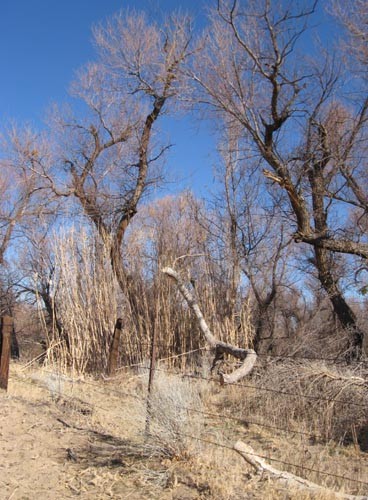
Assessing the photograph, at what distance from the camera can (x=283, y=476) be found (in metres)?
4.52

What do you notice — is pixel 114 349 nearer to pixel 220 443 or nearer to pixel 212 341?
pixel 212 341

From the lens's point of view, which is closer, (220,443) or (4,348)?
(220,443)

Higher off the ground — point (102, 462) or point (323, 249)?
point (323, 249)

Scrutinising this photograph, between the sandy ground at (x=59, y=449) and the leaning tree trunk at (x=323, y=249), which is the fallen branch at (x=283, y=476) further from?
the leaning tree trunk at (x=323, y=249)

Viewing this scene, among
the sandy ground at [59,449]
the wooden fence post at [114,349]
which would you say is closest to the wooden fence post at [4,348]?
the sandy ground at [59,449]

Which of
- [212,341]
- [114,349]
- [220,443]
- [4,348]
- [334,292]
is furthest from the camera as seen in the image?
[334,292]

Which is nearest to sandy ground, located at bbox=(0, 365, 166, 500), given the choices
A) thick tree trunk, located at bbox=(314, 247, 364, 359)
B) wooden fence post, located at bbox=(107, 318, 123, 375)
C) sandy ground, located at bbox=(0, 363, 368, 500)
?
sandy ground, located at bbox=(0, 363, 368, 500)

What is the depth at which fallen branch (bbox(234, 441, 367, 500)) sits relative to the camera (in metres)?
4.17

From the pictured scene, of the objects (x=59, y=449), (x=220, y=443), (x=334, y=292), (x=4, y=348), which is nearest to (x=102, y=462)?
(x=59, y=449)

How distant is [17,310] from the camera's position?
1986 cm

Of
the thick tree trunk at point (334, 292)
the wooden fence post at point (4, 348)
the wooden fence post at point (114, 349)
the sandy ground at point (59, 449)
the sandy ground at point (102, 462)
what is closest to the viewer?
the sandy ground at point (102, 462)

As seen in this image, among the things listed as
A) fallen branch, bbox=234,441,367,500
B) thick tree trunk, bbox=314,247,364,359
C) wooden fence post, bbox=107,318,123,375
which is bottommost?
fallen branch, bbox=234,441,367,500

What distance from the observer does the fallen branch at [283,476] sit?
4169mm

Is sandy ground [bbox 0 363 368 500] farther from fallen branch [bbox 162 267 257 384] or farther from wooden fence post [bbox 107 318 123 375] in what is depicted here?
wooden fence post [bbox 107 318 123 375]
